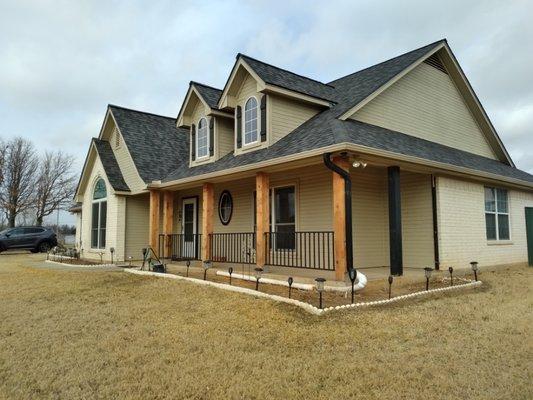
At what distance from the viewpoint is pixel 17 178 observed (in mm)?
40781

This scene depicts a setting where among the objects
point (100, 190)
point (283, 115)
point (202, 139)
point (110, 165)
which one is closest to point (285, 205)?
point (283, 115)

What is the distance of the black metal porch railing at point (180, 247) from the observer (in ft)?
44.9

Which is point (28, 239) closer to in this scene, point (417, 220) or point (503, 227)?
point (417, 220)

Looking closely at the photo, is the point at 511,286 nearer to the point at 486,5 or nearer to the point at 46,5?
the point at 486,5

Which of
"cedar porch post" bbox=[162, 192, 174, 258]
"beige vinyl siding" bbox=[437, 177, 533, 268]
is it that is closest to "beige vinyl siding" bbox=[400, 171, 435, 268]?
"beige vinyl siding" bbox=[437, 177, 533, 268]

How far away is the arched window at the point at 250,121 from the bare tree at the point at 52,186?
38.4 m

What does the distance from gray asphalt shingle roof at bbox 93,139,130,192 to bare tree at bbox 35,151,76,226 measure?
99.8 feet

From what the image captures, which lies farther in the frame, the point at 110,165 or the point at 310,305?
the point at 110,165

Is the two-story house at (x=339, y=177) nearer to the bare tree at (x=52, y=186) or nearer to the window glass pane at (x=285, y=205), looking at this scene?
the window glass pane at (x=285, y=205)

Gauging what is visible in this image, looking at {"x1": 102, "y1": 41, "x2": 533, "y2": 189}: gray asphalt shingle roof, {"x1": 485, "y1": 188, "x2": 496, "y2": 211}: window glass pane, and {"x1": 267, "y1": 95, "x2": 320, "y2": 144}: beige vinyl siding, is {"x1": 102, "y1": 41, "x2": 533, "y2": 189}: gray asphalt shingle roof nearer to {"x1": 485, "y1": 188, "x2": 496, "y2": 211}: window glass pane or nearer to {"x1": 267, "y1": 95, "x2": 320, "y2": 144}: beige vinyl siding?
{"x1": 267, "y1": 95, "x2": 320, "y2": 144}: beige vinyl siding

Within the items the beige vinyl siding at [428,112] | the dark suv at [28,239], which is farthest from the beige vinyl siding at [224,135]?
the dark suv at [28,239]

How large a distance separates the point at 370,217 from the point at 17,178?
4008 centimetres

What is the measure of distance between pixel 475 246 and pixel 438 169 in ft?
8.86

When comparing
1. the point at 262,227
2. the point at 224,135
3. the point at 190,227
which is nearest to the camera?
the point at 262,227
